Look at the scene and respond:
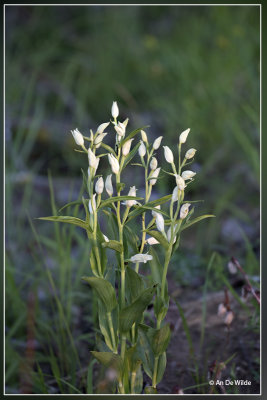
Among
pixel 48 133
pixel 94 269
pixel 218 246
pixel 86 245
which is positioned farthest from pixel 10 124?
pixel 94 269

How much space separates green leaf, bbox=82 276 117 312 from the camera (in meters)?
0.70

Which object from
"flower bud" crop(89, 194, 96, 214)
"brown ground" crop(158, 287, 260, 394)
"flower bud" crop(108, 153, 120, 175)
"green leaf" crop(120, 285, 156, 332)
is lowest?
"brown ground" crop(158, 287, 260, 394)

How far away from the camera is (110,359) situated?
0.75 meters

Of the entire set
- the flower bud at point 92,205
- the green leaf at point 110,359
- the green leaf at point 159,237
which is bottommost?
the green leaf at point 110,359

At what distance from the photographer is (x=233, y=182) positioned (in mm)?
1866

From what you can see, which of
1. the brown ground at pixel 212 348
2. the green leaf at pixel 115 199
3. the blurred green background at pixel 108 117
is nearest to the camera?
the green leaf at pixel 115 199

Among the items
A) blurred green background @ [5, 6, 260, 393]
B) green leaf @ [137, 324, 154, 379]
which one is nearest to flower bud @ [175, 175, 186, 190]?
green leaf @ [137, 324, 154, 379]

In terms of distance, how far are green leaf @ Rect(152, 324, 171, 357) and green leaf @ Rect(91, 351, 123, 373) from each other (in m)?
0.06

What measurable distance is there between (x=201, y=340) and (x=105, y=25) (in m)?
2.15

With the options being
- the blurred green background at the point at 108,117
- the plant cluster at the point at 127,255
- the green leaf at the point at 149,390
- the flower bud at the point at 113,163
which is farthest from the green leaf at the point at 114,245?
the blurred green background at the point at 108,117

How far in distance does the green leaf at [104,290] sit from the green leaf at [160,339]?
75 mm

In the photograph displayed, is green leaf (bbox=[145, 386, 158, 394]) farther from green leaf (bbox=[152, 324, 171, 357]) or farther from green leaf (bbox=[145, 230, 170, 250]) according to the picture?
green leaf (bbox=[145, 230, 170, 250])

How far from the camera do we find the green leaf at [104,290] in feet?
2.29

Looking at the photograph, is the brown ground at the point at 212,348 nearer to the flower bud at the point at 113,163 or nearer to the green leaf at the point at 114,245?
the green leaf at the point at 114,245
